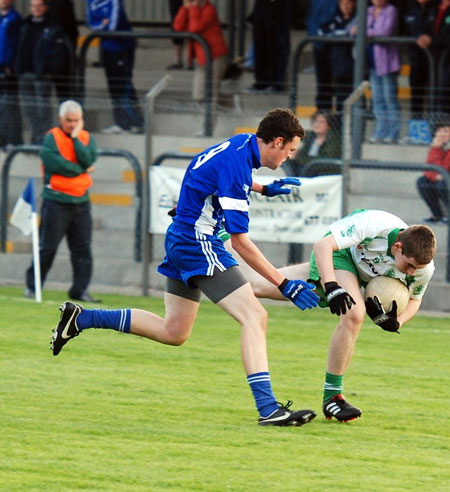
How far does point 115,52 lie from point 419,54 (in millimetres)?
4219

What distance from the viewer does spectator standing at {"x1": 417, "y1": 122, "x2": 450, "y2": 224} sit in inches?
511

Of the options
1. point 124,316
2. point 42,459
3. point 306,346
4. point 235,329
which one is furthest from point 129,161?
point 42,459

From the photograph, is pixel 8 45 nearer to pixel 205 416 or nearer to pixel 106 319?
pixel 106 319

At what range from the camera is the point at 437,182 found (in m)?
13.0

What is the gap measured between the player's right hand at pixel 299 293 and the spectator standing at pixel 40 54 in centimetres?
966

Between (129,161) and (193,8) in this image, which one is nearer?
(129,161)

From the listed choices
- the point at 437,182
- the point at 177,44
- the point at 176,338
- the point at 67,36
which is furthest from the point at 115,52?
the point at 176,338

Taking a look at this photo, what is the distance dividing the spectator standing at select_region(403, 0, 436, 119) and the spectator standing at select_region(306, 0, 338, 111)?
1.00 meters

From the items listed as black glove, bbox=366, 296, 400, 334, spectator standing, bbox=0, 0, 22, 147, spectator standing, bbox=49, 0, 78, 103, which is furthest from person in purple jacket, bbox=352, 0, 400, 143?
black glove, bbox=366, 296, 400, 334

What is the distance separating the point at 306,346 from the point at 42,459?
15.6ft

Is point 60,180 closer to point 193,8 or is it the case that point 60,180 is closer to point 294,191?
point 294,191

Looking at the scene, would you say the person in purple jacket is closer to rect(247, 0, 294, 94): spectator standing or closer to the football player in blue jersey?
rect(247, 0, 294, 94): spectator standing

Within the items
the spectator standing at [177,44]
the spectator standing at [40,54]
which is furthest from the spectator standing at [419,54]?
the spectator standing at [40,54]

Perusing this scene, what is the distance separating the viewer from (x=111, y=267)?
46.9 feet
